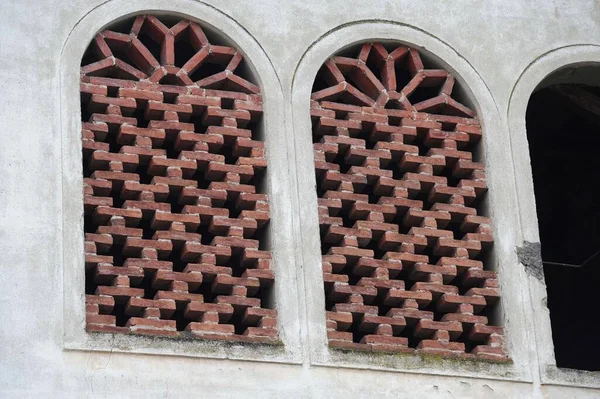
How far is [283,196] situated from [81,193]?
1379 millimetres

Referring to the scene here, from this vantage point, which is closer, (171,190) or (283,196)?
(171,190)

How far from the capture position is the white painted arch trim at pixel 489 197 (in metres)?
12.2

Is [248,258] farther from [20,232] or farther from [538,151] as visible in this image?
[538,151]

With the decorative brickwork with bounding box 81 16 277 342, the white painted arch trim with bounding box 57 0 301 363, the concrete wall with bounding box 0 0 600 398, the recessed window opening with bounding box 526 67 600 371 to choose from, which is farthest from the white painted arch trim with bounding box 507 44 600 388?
the decorative brickwork with bounding box 81 16 277 342

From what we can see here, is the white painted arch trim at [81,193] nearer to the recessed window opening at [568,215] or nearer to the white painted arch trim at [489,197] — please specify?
the white painted arch trim at [489,197]

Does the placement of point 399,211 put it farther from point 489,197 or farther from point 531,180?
point 531,180

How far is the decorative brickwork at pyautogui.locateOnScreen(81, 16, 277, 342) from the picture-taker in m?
11.9

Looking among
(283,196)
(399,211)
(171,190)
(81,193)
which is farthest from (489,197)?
(81,193)

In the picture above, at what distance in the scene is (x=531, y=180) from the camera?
521 inches

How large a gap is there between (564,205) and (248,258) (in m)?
5.39

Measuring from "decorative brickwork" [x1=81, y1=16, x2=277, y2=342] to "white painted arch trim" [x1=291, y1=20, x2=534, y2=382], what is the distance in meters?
0.27

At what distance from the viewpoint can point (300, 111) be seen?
12.8m

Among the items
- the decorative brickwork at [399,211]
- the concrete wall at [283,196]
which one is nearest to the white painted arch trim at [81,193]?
the concrete wall at [283,196]

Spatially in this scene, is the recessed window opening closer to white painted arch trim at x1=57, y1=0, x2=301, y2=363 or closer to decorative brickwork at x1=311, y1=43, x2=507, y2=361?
decorative brickwork at x1=311, y1=43, x2=507, y2=361
